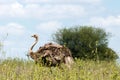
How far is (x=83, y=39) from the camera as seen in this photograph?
23.9 meters

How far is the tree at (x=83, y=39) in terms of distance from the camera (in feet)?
76.3

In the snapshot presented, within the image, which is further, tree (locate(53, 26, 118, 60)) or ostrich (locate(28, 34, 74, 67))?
tree (locate(53, 26, 118, 60))

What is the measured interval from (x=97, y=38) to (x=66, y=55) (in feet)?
43.5

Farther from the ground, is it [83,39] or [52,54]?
[83,39]

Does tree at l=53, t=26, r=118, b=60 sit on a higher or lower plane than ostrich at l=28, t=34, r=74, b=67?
higher

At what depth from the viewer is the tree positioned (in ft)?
76.3

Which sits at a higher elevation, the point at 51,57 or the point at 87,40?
the point at 87,40

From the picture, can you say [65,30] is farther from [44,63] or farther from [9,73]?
[9,73]

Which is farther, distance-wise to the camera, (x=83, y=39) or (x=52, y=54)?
(x=83, y=39)

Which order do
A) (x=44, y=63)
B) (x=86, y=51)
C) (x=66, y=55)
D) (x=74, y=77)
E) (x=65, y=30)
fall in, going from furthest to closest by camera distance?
(x=65, y=30)
(x=86, y=51)
(x=66, y=55)
(x=44, y=63)
(x=74, y=77)

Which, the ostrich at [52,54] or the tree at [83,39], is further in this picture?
the tree at [83,39]

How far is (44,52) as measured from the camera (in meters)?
11.0

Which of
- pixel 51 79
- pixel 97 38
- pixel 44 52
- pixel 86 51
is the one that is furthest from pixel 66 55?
pixel 97 38

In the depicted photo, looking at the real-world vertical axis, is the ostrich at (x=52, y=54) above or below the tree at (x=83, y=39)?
below
